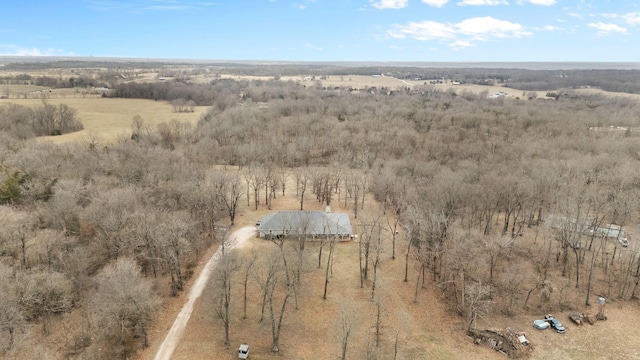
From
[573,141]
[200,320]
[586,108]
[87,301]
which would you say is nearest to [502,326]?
[200,320]

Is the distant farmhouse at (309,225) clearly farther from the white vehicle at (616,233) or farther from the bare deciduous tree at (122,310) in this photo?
the white vehicle at (616,233)

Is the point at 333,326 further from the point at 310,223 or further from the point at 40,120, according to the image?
the point at 40,120

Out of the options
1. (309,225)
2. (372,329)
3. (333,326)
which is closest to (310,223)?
(309,225)

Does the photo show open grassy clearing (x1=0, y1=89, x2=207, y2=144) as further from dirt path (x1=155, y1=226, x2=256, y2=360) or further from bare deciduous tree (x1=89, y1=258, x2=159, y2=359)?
bare deciduous tree (x1=89, y1=258, x2=159, y2=359)

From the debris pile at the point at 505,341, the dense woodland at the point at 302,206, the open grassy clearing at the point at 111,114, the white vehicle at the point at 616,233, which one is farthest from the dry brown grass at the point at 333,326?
the open grassy clearing at the point at 111,114

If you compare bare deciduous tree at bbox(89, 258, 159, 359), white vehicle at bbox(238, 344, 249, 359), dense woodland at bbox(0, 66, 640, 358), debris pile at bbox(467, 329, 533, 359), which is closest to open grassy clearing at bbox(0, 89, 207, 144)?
dense woodland at bbox(0, 66, 640, 358)

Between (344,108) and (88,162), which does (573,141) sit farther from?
(88,162)

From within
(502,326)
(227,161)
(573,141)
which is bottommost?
(502,326)
